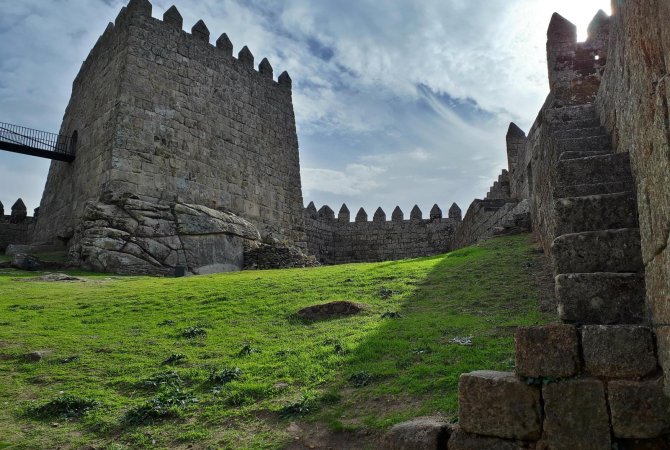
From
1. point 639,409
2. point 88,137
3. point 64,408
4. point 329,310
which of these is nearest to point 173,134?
point 88,137

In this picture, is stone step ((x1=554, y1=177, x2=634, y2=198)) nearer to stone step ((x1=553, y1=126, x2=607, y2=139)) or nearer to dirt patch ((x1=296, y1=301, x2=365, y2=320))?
stone step ((x1=553, y1=126, x2=607, y2=139))

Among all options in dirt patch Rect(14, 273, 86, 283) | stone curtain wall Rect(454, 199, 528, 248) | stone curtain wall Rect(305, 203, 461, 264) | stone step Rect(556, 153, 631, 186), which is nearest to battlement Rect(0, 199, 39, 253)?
dirt patch Rect(14, 273, 86, 283)

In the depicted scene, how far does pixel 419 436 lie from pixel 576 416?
4.14ft

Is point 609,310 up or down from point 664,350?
up

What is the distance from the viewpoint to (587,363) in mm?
3887

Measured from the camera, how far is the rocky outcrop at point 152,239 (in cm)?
1897

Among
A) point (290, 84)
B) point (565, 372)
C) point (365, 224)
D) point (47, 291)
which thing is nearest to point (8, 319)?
point (47, 291)

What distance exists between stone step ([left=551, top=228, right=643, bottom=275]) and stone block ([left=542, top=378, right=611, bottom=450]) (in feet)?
3.15

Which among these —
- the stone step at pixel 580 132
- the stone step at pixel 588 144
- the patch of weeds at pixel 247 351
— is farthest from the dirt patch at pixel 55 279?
the stone step at pixel 588 144

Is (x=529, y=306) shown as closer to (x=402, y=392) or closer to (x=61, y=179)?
(x=402, y=392)

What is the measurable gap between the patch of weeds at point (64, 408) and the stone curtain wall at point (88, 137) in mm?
14849

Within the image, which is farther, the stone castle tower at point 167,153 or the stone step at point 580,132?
the stone castle tower at point 167,153

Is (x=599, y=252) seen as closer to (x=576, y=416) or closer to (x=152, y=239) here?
(x=576, y=416)

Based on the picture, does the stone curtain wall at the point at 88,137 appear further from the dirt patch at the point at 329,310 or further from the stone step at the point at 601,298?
the stone step at the point at 601,298
